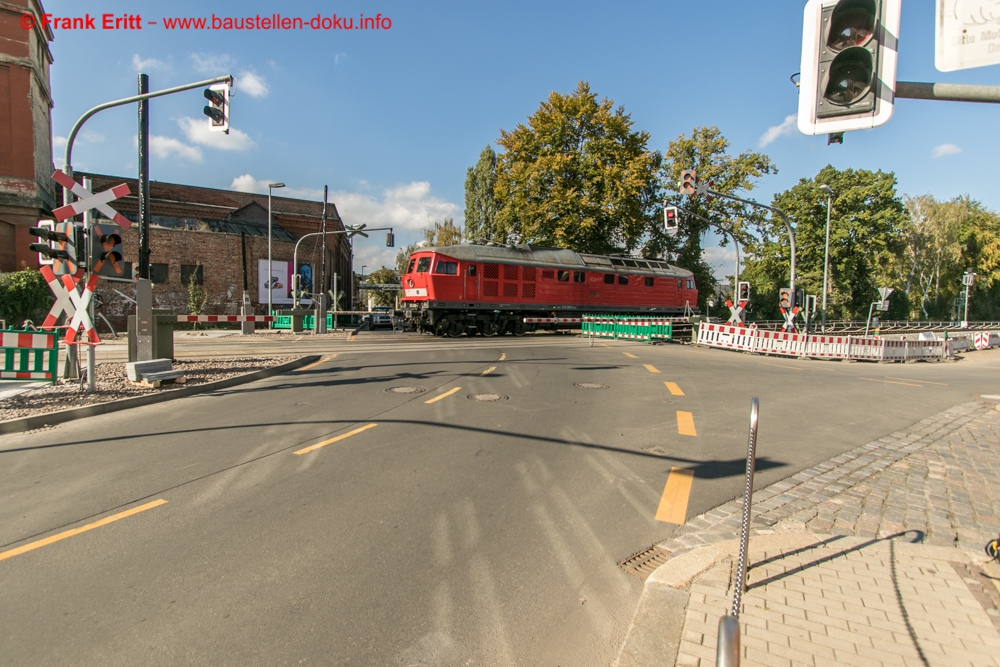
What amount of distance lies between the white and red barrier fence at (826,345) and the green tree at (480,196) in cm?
3357

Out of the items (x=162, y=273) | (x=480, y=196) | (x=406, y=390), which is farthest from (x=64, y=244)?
(x=480, y=196)

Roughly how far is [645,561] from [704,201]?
4250cm

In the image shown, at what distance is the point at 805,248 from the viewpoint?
4369cm

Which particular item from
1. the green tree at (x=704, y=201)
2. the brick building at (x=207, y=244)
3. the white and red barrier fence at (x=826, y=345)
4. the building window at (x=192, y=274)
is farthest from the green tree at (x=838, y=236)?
the building window at (x=192, y=274)

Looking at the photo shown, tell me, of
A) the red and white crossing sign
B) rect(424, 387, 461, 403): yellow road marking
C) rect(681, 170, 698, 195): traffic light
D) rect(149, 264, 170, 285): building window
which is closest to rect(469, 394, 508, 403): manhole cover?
rect(424, 387, 461, 403): yellow road marking

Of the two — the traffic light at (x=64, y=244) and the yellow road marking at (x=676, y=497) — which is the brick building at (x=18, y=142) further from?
the yellow road marking at (x=676, y=497)

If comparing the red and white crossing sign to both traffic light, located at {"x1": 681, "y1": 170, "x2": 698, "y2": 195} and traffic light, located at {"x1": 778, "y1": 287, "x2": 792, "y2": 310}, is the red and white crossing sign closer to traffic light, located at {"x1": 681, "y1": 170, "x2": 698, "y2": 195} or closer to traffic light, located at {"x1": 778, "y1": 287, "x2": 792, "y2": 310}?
traffic light, located at {"x1": 681, "y1": 170, "x2": 698, "y2": 195}

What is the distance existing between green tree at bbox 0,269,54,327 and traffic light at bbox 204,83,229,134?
50.2 feet

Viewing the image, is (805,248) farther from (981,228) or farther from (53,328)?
(53,328)

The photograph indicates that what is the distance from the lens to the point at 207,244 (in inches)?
1697

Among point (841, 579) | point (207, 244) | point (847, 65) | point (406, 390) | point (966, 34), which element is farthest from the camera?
point (207, 244)

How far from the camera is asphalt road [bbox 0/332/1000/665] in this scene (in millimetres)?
2693

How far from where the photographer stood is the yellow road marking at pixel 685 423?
6.96 m

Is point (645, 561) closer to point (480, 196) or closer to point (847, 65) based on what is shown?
point (847, 65)
